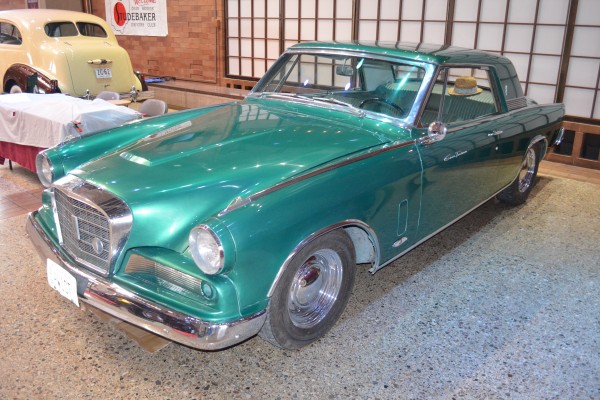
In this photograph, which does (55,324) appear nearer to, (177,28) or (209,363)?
(209,363)

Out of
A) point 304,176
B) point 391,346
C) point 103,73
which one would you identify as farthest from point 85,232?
point 103,73

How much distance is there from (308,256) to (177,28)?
30.1ft

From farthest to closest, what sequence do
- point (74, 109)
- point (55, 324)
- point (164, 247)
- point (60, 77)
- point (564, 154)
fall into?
point (60, 77) → point (564, 154) → point (74, 109) → point (55, 324) → point (164, 247)

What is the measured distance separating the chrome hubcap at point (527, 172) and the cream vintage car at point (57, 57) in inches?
223

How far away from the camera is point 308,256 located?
7.86 feet

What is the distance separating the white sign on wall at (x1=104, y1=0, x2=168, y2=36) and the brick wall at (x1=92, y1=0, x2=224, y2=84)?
15cm

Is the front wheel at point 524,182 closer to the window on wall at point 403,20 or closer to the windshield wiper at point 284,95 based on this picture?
the windshield wiper at point 284,95

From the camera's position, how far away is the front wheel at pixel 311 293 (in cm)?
233

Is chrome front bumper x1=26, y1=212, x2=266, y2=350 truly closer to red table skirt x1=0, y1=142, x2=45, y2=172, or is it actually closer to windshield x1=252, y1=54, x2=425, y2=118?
windshield x1=252, y1=54, x2=425, y2=118

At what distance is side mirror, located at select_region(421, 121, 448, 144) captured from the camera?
301cm

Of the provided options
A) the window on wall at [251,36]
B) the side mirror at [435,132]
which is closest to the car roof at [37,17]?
the window on wall at [251,36]

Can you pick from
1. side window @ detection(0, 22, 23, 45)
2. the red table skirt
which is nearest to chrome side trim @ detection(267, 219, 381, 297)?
the red table skirt

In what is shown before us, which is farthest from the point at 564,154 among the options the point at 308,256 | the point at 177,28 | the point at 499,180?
the point at 177,28

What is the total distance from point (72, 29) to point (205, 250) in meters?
7.25
